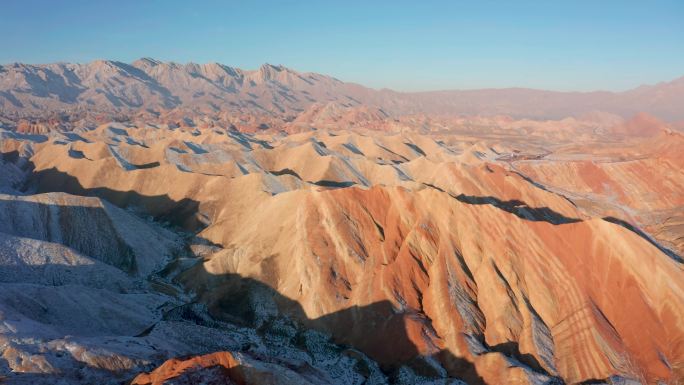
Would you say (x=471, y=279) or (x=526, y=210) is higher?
(x=526, y=210)

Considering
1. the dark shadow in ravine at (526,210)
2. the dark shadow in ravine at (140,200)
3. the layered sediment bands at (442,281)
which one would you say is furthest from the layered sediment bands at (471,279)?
the dark shadow in ravine at (526,210)

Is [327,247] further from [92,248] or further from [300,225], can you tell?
[92,248]

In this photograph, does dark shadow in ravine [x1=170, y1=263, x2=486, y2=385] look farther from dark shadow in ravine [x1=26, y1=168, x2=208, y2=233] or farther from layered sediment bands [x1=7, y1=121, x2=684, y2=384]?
dark shadow in ravine [x1=26, y1=168, x2=208, y2=233]

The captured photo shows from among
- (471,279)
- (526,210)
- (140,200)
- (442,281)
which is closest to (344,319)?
(442,281)

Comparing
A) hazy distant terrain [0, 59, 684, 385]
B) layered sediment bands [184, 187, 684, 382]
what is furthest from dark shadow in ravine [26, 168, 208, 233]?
layered sediment bands [184, 187, 684, 382]

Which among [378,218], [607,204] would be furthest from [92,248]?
[607,204]

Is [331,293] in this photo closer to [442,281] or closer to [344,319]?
[344,319]
